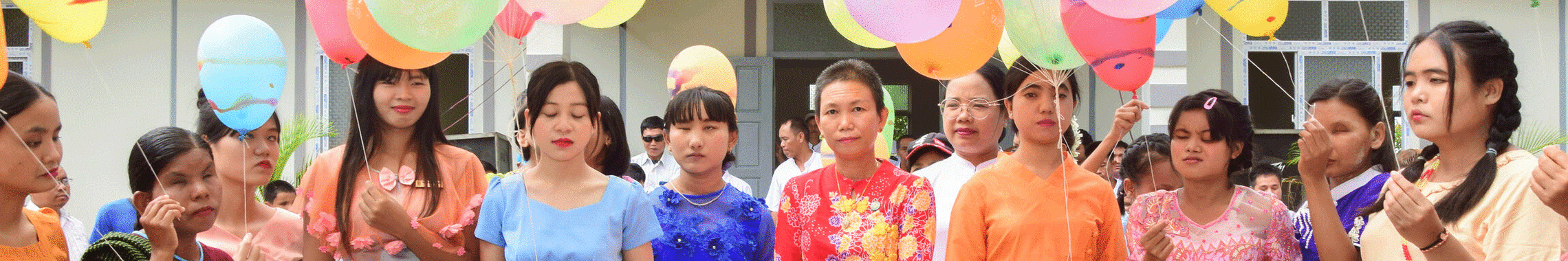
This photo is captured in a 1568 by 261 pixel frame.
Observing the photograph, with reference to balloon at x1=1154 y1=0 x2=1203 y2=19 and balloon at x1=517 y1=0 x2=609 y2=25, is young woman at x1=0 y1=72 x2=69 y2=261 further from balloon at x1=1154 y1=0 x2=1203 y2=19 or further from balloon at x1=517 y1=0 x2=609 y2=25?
balloon at x1=1154 y1=0 x2=1203 y2=19

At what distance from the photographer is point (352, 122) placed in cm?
258

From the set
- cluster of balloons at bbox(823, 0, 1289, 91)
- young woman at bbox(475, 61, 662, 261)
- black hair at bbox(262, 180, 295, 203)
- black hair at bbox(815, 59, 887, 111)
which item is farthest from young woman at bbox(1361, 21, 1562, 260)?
black hair at bbox(262, 180, 295, 203)

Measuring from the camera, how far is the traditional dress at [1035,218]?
7.80 feet

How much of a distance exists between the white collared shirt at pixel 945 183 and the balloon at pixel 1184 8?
0.61 m

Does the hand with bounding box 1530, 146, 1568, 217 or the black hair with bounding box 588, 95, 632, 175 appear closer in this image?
the hand with bounding box 1530, 146, 1568, 217

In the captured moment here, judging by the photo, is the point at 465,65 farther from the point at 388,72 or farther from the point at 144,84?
the point at 388,72

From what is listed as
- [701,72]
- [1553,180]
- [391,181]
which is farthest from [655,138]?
[1553,180]

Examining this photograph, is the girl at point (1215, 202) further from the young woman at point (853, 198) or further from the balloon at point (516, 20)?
the balloon at point (516, 20)

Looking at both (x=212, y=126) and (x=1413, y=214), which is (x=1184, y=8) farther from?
(x=212, y=126)

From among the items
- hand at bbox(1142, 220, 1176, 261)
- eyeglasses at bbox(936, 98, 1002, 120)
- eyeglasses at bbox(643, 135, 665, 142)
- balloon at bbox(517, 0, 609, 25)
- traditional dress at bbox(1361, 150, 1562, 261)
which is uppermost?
balloon at bbox(517, 0, 609, 25)

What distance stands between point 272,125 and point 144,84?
21.4 ft

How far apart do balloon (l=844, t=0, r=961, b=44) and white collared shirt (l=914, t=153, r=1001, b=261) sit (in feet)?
1.80

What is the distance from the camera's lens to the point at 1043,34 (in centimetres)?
246

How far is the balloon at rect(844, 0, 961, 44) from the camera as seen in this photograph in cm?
250
